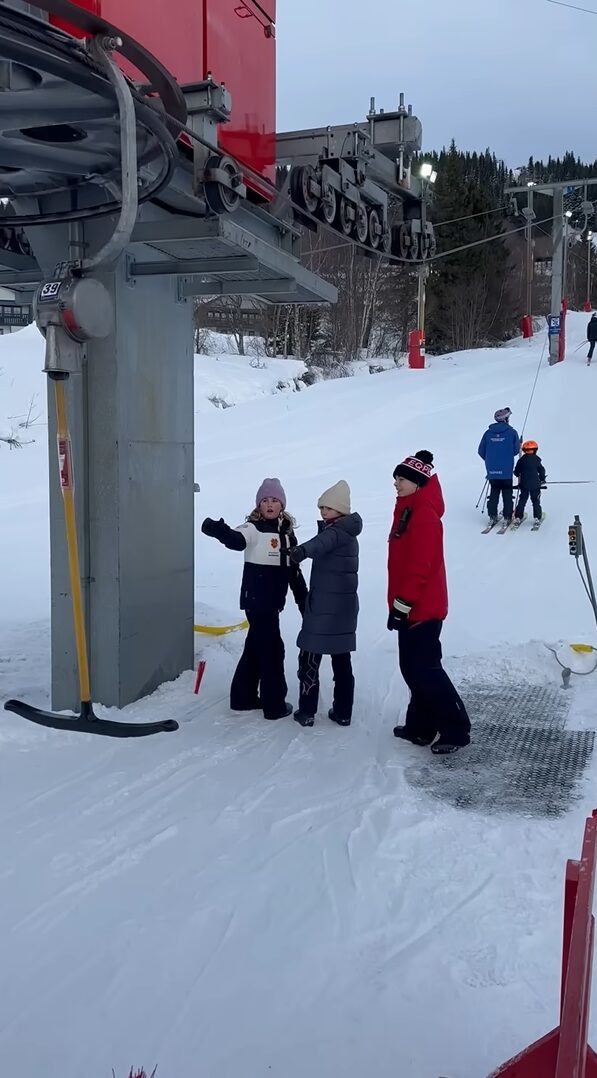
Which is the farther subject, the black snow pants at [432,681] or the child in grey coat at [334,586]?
the child in grey coat at [334,586]

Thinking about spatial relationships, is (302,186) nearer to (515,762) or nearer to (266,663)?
(266,663)

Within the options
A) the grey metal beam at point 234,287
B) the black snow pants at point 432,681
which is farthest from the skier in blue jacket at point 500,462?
the black snow pants at point 432,681

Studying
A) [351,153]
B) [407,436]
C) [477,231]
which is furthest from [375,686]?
[477,231]

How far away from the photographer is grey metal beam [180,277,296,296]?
6.03 meters

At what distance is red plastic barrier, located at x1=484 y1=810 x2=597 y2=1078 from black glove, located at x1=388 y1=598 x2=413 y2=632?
2.58 metres

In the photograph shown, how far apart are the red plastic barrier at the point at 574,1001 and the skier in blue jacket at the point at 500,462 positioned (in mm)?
9645

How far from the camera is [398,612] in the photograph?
15.9 feet

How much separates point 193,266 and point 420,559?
7.60ft

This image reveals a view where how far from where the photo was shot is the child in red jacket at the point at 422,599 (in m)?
4.87

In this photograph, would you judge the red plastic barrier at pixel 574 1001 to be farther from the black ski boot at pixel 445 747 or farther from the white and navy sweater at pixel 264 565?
the white and navy sweater at pixel 264 565

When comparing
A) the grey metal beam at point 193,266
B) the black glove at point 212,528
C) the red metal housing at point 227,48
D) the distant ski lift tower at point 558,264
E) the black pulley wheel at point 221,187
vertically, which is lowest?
the black glove at point 212,528

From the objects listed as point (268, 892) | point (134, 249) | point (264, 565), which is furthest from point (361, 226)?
point (268, 892)

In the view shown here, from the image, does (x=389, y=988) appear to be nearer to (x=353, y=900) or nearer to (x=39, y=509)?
(x=353, y=900)

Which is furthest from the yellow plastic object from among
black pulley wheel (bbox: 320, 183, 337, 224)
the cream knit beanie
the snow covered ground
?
black pulley wheel (bbox: 320, 183, 337, 224)
